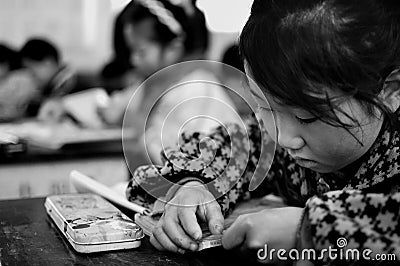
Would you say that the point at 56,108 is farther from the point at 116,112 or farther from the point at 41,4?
the point at 41,4

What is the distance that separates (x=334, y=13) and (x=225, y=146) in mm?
339

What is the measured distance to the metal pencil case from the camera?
67cm

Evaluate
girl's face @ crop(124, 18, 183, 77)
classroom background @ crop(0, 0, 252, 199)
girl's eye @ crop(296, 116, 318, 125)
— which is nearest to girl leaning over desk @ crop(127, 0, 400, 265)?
girl's eye @ crop(296, 116, 318, 125)

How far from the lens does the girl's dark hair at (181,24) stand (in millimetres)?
2428

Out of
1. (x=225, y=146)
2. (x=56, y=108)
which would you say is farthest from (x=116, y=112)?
(x=225, y=146)

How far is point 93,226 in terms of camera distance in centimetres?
69

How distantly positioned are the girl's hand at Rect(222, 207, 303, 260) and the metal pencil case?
15 centimetres

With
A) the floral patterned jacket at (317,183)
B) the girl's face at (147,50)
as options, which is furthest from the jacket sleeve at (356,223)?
the girl's face at (147,50)

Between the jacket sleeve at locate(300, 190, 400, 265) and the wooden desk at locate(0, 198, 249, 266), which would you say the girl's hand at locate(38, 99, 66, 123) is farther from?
the jacket sleeve at locate(300, 190, 400, 265)

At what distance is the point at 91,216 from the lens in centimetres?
75

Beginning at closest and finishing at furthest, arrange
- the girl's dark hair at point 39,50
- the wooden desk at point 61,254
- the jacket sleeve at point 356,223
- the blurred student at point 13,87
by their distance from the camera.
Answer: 1. the jacket sleeve at point 356,223
2. the wooden desk at point 61,254
3. the blurred student at point 13,87
4. the girl's dark hair at point 39,50

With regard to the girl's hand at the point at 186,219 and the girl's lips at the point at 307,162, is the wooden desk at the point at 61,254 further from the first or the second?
the girl's lips at the point at 307,162

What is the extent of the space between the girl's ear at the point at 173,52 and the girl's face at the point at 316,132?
176 centimetres

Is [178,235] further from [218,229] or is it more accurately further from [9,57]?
[9,57]
